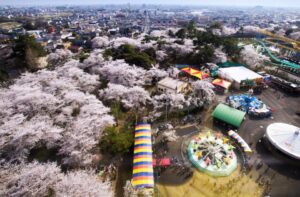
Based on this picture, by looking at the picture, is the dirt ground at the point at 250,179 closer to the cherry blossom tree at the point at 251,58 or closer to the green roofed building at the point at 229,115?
the green roofed building at the point at 229,115

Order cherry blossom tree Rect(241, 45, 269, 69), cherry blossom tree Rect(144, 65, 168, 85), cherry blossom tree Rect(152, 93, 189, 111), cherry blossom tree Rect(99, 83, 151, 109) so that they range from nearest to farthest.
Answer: cherry blossom tree Rect(99, 83, 151, 109) < cherry blossom tree Rect(152, 93, 189, 111) < cherry blossom tree Rect(144, 65, 168, 85) < cherry blossom tree Rect(241, 45, 269, 69)

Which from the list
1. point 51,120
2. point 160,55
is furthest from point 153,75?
point 51,120

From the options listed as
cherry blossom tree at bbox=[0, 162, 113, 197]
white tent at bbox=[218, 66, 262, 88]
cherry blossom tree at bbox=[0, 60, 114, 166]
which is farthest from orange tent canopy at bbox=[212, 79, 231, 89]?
cherry blossom tree at bbox=[0, 162, 113, 197]

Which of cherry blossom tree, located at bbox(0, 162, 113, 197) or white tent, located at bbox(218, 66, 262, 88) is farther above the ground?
white tent, located at bbox(218, 66, 262, 88)

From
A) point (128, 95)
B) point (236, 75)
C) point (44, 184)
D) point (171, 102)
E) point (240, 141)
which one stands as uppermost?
point (128, 95)

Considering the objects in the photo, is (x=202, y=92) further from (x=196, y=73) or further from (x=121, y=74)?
(x=121, y=74)

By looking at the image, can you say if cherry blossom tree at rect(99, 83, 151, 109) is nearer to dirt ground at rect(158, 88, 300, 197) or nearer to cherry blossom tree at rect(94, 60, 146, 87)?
cherry blossom tree at rect(94, 60, 146, 87)

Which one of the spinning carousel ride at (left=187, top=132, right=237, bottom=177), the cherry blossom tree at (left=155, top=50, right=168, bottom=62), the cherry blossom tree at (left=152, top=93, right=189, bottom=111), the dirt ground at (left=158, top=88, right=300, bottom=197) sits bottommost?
the dirt ground at (left=158, top=88, right=300, bottom=197)
